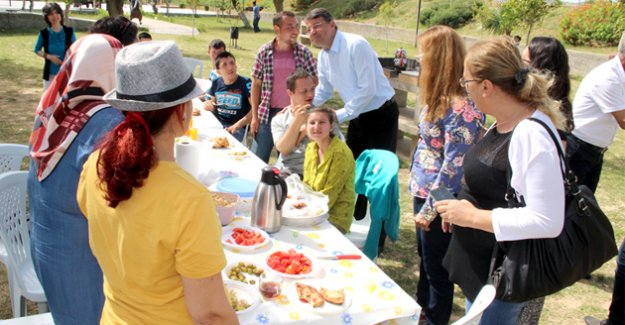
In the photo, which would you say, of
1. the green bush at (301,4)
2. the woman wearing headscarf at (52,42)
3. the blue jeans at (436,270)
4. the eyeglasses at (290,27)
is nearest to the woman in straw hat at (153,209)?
the blue jeans at (436,270)

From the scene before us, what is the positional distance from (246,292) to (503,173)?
110 centimetres

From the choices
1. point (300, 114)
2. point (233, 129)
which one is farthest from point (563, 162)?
point (233, 129)

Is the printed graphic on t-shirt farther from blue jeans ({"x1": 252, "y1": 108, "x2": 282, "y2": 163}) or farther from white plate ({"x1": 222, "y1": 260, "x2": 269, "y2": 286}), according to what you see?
white plate ({"x1": 222, "y1": 260, "x2": 269, "y2": 286})

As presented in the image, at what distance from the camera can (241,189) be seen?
2967 mm

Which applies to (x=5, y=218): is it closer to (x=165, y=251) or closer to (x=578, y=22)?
(x=165, y=251)

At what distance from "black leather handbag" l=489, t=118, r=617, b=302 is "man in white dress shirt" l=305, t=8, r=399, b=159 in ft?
7.90

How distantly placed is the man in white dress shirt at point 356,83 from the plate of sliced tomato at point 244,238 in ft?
6.38

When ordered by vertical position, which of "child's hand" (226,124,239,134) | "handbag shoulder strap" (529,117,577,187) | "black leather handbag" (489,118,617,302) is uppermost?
"handbag shoulder strap" (529,117,577,187)

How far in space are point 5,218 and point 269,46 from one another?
9.60 ft

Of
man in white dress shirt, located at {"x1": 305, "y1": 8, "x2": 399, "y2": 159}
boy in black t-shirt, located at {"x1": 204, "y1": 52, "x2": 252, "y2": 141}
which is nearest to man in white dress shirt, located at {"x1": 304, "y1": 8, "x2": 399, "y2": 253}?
man in white dress shirt, located at {"x1": 305, "y1": 8, "x2": 399, "y2": 159}

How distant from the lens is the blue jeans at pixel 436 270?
2.76 meters

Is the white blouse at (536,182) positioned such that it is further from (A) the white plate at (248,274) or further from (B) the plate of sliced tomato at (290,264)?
(A) the white plate at (248,274)

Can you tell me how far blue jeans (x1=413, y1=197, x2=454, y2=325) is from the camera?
276 centimetres

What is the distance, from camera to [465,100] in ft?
8.42
